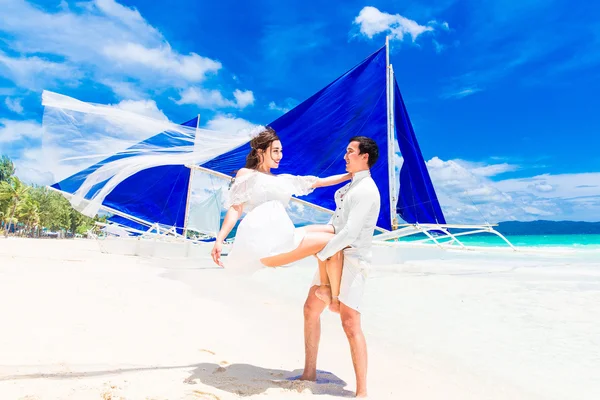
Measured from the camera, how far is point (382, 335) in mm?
4391

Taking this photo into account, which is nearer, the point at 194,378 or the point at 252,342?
the point at 194,378

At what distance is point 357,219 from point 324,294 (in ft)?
1.84

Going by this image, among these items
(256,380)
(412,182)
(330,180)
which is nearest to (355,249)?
(330,180)

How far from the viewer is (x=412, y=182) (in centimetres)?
1242

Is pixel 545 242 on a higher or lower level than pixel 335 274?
higher

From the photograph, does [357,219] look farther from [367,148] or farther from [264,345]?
[264,345]

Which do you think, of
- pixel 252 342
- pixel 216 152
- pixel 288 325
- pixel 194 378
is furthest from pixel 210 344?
pixel 216 152

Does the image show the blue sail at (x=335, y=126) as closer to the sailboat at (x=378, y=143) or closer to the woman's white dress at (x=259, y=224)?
the sailboat at (x=378, y=143)

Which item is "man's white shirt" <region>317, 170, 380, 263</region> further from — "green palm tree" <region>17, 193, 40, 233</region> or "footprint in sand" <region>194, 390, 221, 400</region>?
"green palm tree" <region>17, 193, 40, 233</region>

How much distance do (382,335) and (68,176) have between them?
4785mm

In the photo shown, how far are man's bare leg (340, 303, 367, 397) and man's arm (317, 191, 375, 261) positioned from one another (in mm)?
382

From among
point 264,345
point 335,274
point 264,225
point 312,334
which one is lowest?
point 264,345

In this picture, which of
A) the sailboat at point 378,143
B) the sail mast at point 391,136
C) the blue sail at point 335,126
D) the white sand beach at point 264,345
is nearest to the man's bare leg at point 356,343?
the white sand beach at point 264,345

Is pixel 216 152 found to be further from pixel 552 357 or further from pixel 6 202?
pixel 6 202
